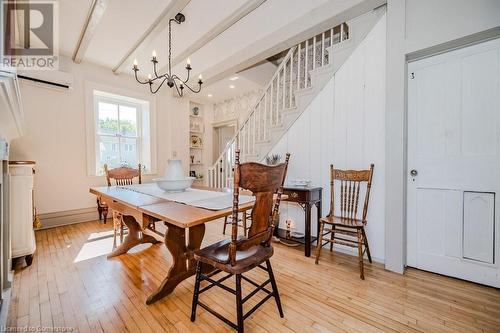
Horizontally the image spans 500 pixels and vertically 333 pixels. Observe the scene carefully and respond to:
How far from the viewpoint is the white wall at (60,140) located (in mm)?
3160

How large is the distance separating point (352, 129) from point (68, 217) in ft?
15.1

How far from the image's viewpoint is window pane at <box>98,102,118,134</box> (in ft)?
13.0

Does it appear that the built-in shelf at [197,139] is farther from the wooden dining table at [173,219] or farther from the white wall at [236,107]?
the wooden dining table at [173,219]

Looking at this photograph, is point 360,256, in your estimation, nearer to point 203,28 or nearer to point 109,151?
point 203,28

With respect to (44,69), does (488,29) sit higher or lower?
lower

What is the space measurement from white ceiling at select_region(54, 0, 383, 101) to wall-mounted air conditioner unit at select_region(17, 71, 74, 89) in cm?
37

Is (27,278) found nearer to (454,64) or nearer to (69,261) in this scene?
(69,261)

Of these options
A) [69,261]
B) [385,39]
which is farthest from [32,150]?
[385,39]

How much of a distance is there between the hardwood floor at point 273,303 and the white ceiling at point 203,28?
2.72m

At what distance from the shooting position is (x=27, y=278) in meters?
1.88

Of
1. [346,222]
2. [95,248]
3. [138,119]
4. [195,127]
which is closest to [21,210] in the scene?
[95,248]

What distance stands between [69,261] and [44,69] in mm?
3027

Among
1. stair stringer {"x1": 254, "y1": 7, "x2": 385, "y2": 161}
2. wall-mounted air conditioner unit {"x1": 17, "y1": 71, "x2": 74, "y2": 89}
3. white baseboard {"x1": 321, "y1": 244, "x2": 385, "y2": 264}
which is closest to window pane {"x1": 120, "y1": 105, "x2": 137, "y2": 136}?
wall-mounted air conditioner unit {"x1": 17, "y1": 71, "x2": 74, "y2": 89}
